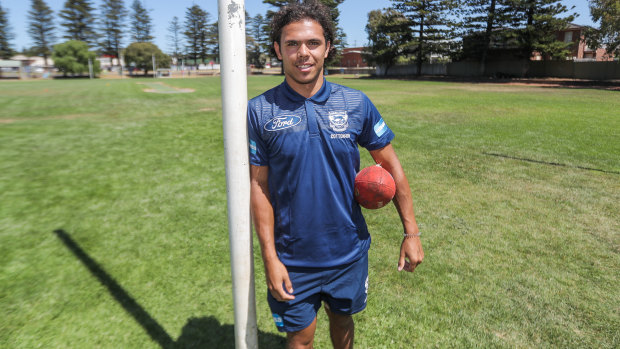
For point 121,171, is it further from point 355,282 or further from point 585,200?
point 585,200

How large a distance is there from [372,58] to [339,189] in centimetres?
6307

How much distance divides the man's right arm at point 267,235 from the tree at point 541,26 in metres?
49.7

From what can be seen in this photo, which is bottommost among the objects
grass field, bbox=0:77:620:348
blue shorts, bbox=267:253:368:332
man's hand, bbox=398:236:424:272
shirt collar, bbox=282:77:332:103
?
grass field, bbox=0:77:620:348

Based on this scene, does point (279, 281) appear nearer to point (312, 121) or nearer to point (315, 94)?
point (312, 121)

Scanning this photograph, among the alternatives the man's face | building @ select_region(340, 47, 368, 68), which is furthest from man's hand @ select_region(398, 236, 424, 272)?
building @ select_region(340, 47, 368, 68)

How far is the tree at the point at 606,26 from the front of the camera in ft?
108

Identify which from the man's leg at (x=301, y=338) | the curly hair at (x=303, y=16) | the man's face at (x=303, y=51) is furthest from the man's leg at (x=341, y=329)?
the curly hair at (x=303, y=16)

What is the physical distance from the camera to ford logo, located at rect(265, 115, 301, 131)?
6.71 feet

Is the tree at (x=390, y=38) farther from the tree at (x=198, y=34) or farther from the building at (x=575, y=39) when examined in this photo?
the tree at (x=198, y=34)

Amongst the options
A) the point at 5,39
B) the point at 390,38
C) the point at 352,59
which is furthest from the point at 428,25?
the point at 5,39

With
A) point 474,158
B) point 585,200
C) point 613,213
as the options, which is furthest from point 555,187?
point 474,158

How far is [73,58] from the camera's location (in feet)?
221

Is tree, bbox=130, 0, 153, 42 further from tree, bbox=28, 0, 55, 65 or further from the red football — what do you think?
the red football

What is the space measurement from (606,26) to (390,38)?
94.5 feet
